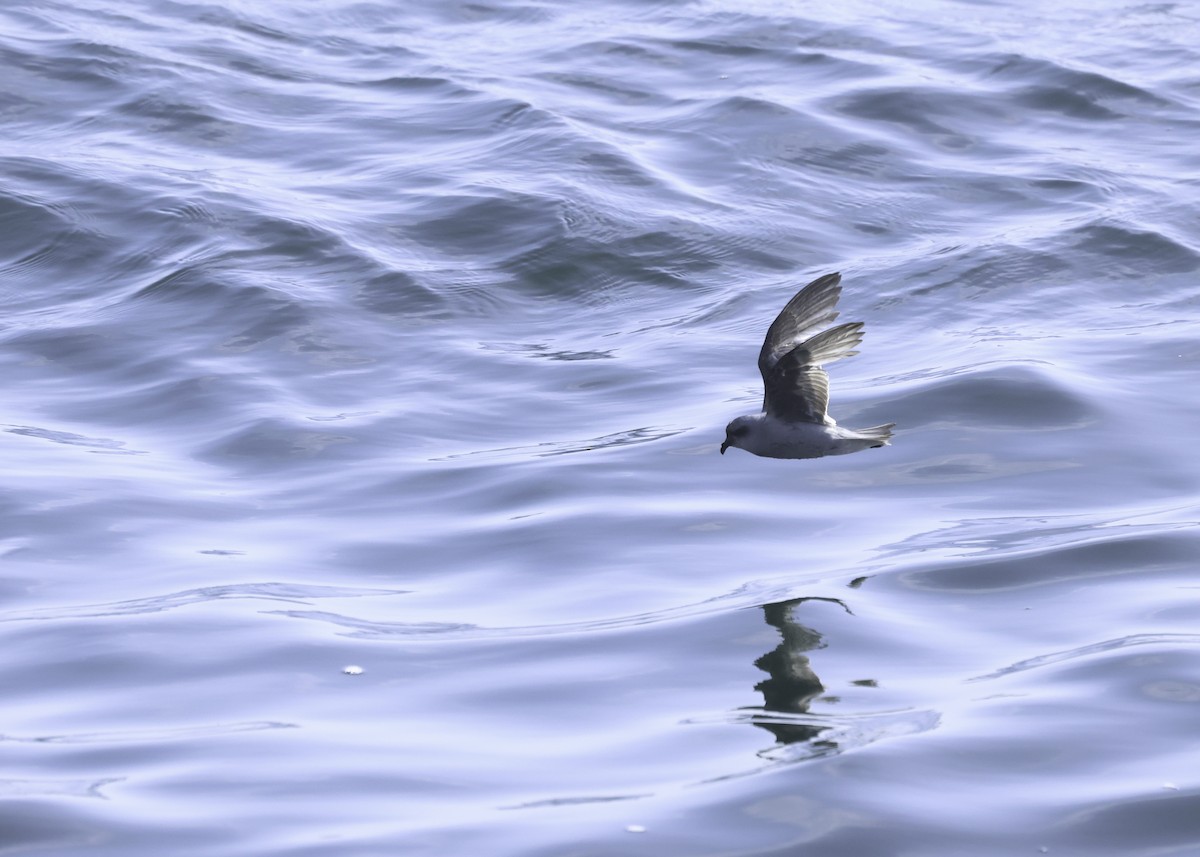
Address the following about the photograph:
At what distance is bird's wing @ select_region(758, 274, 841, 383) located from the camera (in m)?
7.86

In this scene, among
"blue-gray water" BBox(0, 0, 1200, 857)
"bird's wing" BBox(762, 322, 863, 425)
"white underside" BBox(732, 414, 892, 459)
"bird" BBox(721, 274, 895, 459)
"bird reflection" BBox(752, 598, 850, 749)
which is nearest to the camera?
"blue-gray water" BBox(0, 0, 1200, 857)

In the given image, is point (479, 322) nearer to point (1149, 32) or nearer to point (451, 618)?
point (451, 618)

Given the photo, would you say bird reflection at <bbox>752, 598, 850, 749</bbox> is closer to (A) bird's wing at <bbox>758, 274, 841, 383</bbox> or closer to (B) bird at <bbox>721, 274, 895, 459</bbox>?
(B) bird at <bbox>721, 274, 895, 459</bbox>

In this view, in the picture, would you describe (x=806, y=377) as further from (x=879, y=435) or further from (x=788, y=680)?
(x=788, y=680)

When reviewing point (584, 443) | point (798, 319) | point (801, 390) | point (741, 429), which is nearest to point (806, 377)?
point (801, 390)

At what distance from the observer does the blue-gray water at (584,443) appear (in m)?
6.39

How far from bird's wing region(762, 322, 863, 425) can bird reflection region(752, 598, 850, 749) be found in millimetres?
895

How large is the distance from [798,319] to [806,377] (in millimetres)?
266

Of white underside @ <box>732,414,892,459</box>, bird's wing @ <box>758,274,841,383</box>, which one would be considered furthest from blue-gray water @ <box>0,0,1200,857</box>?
bird's wing @ <box>758,274,841,383</box>

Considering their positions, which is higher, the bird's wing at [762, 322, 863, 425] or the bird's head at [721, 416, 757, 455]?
the bird's wing at [762, 322, 863, 425]

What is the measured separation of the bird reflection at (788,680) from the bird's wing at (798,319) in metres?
1.09

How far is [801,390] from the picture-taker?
7961 mm

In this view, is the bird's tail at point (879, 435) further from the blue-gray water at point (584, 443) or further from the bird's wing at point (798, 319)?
the blue-gray water at point (584, 443)

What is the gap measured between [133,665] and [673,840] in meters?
2.96
